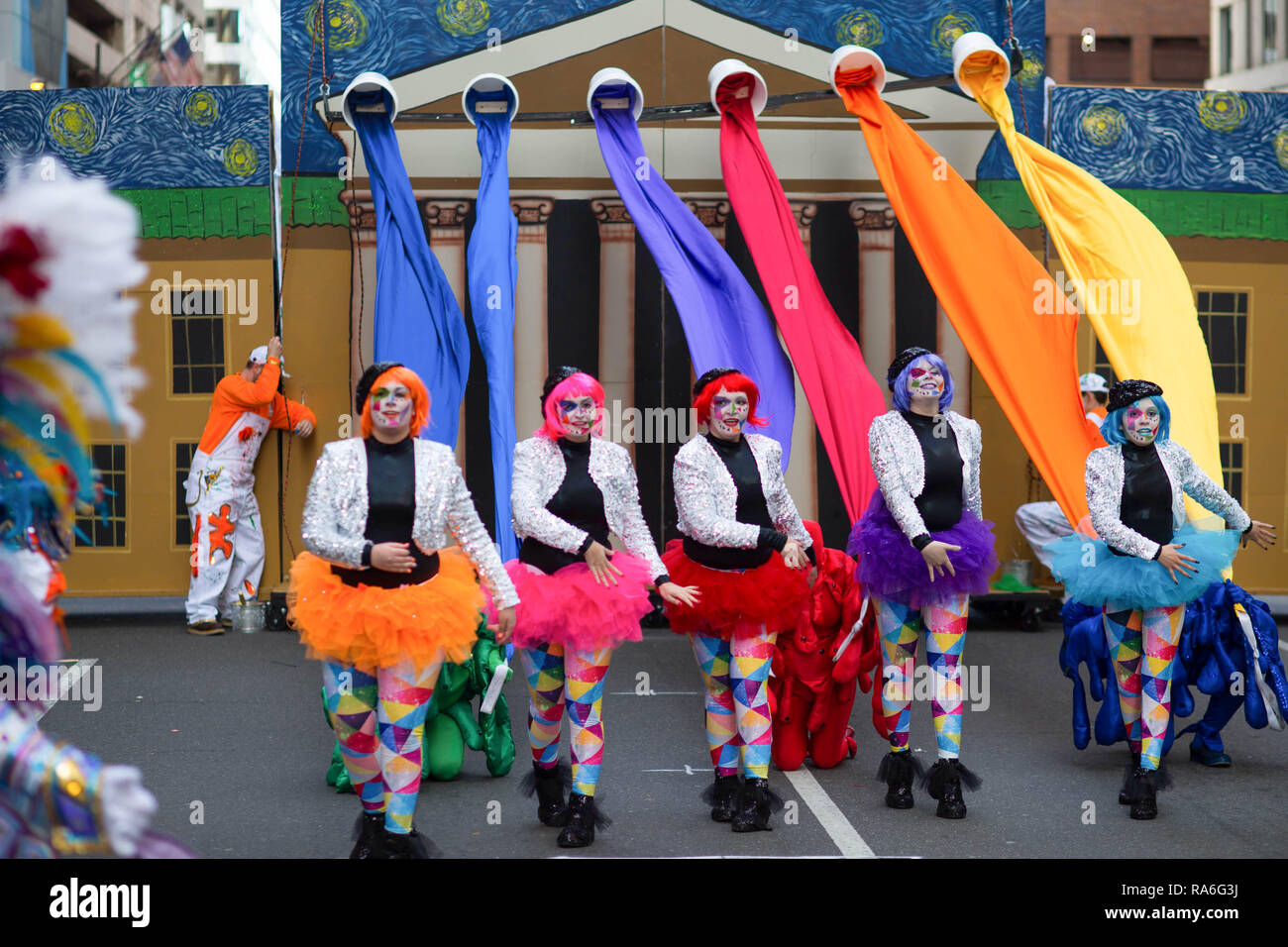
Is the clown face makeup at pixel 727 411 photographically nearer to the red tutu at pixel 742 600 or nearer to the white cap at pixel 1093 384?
the red tutu at pixel 742 600

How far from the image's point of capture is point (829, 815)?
5.36m

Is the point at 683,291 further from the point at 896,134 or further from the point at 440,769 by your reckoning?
the point at 440,769

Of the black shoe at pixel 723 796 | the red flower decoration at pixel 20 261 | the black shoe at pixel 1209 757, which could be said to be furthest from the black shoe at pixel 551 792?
the red flower decoration at pixel 20 261

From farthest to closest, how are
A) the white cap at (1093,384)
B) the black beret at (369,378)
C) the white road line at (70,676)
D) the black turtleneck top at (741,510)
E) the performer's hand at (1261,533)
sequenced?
the white cap at (1093,384), the white road line at (70,676), the performer's hand at (1261,533), the black turtleneck top at (741,510), the black beret at (369,378)

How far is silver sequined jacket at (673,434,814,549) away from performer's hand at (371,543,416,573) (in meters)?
1.24

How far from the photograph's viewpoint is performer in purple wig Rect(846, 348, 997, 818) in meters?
5.33

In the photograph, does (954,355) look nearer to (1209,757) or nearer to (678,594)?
(1209,757)

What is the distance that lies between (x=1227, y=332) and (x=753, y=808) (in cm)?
623

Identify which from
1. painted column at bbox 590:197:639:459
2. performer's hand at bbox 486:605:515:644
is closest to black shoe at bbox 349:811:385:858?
performer's hand at bbox 486:605:515:644

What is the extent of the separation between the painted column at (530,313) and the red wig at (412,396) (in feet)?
15.5

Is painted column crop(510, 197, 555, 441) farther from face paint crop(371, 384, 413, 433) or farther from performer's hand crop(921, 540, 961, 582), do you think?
face paint crop(371, 384, 413, 433)

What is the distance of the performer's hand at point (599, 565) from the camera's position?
489 cm

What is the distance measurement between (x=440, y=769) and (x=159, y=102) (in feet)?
19.0

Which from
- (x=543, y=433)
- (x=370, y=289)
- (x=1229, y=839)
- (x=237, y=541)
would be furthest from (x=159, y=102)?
(x=1229, y=839)
